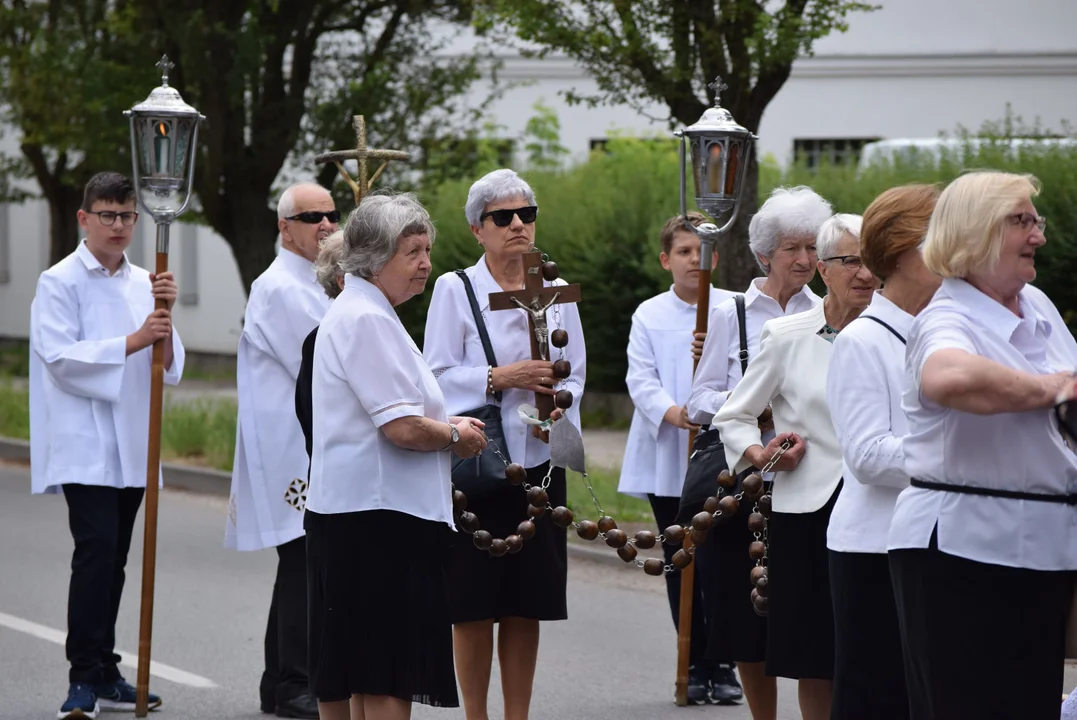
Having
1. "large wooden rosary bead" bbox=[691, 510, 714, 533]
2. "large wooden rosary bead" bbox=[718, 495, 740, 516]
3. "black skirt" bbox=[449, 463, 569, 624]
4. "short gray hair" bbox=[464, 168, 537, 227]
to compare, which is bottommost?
"black skirt" bbox=[449, 463, 569, 624]

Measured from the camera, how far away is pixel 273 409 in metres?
6.41

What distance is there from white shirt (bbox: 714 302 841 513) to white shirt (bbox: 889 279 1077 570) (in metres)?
1.19

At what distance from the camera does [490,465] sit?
550cm

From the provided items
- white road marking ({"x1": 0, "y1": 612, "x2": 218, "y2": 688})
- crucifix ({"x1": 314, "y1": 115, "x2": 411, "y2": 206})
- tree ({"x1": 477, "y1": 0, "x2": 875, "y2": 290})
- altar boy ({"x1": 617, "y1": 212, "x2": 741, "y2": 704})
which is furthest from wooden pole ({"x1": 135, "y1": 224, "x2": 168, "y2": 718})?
tree ({"x1": 477, "y1": 0, "x2": 875, "y2": 290})

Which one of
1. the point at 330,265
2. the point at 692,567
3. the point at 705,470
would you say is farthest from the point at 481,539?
the point at 692,567

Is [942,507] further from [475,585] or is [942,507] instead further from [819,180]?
[819,180]

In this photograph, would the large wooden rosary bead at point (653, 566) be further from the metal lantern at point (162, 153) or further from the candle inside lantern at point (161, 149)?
the candle inside lantern at point (161, 149)

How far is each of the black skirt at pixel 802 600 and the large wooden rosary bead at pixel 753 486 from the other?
20 centimetres

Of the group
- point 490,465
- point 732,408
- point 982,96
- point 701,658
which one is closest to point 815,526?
point 732,408

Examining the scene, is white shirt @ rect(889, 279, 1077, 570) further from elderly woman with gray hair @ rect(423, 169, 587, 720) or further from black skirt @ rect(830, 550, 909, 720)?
elderly woman with gray hair @ rect(423, 169, 587, 720)

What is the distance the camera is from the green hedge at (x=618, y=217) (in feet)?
48.0

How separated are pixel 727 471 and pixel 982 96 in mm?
22676

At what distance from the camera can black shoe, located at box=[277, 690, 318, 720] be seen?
20.6 feet

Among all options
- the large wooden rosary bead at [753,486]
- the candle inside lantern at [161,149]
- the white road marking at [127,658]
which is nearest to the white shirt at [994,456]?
the large wooden rosary bead at [753,486]
